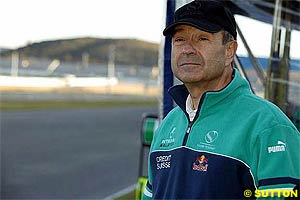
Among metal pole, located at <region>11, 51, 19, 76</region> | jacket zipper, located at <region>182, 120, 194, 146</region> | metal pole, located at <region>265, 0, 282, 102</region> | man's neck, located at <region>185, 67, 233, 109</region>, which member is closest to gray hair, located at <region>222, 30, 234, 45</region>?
man's neck, located at <region>185, 67, 233, 109</region>

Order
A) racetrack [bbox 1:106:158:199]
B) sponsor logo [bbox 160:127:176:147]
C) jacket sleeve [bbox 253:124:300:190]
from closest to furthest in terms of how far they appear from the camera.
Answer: jacket sleeve [bbox 253:124:300:190] → sponsor logo [bbox 160:127:176:147] → racetrack [bbox 1:106:158:199]

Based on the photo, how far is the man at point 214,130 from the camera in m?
1.75

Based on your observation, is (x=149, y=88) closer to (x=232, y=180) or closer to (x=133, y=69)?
(x=133, y=69)

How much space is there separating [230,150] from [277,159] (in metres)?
0.17

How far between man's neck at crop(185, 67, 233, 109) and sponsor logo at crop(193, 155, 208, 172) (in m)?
0.25

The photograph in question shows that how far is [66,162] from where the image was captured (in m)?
10.7

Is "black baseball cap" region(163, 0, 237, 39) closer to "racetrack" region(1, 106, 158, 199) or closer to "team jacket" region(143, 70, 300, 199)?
"team jacket" region(143, 70, 300, 199)

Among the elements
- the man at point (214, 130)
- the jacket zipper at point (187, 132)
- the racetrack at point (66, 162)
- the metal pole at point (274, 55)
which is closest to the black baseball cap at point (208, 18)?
the man at point (214, 130)

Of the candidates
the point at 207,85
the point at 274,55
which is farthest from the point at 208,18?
the point at 274,55

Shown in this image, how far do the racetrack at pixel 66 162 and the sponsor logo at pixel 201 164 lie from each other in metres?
5.86

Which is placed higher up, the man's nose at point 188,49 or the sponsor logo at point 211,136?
the man's nose at point 188,49

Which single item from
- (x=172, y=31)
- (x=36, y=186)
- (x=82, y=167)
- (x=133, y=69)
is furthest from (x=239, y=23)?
(x=133, y=69)

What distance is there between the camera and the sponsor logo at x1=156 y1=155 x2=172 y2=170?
2043mm

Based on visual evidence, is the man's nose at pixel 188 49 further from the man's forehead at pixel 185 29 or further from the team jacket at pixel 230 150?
the team jacket at pixel 230 150
